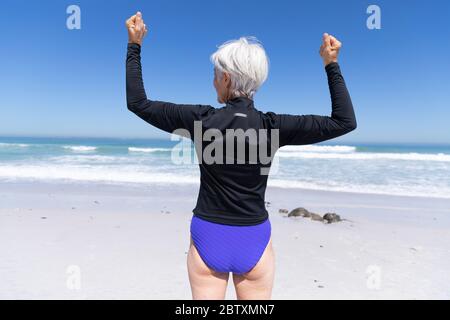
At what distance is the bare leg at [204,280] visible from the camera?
5.67ft

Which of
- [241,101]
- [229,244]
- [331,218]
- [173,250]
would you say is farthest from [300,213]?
[241,101]

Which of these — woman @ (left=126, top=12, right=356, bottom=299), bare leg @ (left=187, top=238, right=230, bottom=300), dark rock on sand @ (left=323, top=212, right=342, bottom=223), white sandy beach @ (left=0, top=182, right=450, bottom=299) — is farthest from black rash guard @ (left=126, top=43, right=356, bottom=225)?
dark rock on sand @ (left=323, top=212, right=342, bottom=223)

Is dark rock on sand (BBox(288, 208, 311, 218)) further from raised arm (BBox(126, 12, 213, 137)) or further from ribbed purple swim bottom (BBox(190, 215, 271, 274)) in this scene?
raised arm (BBox(126, 12, 213, 137))

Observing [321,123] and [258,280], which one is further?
[258,280]

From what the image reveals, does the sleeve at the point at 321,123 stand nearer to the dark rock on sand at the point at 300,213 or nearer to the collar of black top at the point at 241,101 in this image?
the collar of black top at the point at 241,101

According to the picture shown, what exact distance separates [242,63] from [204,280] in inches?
41.8

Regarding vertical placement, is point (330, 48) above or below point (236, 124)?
above

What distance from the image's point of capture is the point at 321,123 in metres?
1.59

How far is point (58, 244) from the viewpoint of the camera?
5.57m

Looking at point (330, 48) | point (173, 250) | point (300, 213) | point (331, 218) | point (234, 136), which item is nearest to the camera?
point (234, 136)

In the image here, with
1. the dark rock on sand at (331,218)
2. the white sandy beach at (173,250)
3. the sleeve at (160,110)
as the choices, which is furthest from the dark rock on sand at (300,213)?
the sleeve at (160,110)

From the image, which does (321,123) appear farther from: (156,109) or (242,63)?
(156,109)

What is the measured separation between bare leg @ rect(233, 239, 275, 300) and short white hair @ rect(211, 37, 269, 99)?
808 mm

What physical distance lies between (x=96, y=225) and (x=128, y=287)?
3.12 m
